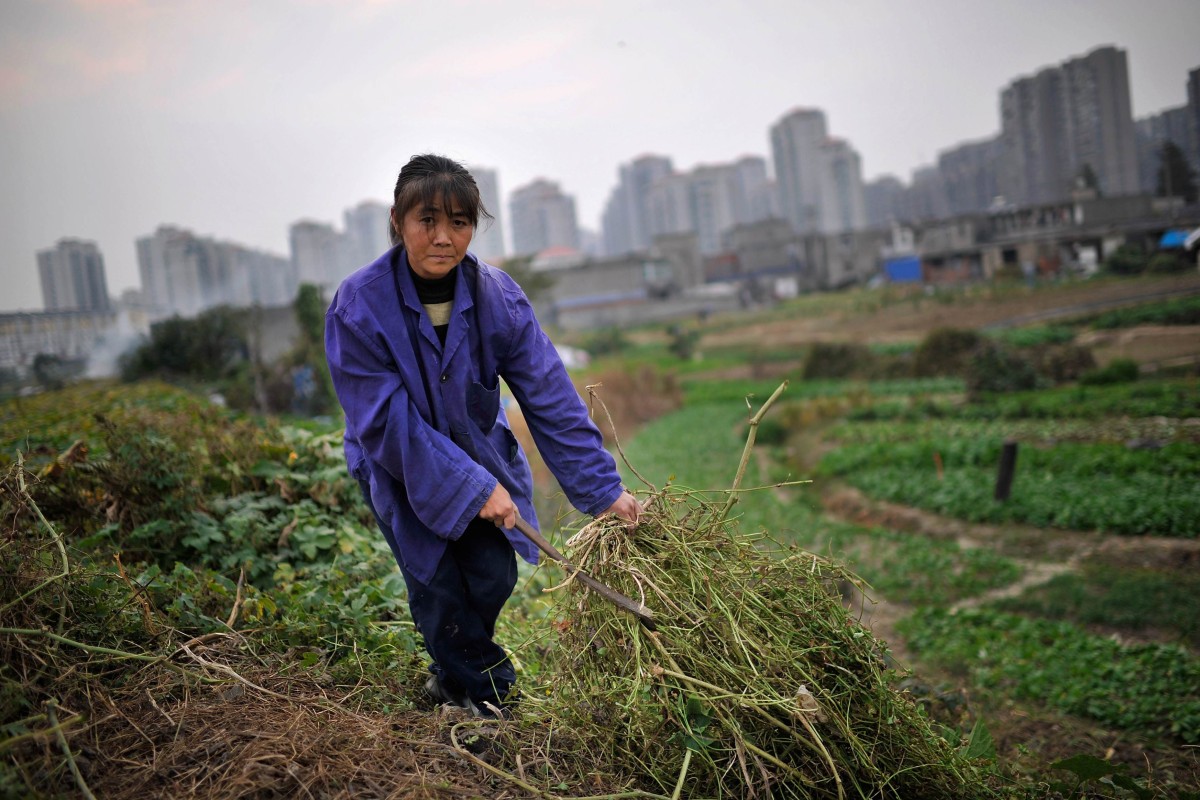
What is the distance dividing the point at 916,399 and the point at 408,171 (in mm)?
15218

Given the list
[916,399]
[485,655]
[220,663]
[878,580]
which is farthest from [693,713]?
[916,399]

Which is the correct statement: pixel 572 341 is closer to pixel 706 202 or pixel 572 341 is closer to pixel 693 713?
pixel 693 713

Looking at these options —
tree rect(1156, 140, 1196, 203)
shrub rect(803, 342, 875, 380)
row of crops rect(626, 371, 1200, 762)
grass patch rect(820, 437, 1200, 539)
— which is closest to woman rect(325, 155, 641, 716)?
row of crops rect(626, 371, 1200, 762)

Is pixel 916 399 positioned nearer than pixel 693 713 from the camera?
No

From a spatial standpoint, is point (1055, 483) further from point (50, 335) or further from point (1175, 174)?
point (1175, 174)

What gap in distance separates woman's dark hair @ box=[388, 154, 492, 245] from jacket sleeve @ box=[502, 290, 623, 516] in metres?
0.34

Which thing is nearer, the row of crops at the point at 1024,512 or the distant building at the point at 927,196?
the row of crops at the point at 1024,512

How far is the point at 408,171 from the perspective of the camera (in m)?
2.38

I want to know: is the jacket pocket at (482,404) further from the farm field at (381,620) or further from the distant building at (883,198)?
the distant building at (883,198)

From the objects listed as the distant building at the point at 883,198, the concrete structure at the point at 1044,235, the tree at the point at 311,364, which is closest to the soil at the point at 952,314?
the concrete structure at the point at 1044,235

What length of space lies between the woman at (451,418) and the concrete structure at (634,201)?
311 ft

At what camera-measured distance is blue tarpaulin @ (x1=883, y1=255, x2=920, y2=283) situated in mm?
42312

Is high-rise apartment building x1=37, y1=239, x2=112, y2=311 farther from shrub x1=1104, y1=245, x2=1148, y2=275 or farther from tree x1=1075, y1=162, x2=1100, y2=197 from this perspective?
tree x1=1075, y1=162, x2=1100, y2=197

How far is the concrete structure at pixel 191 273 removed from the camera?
20922mm
